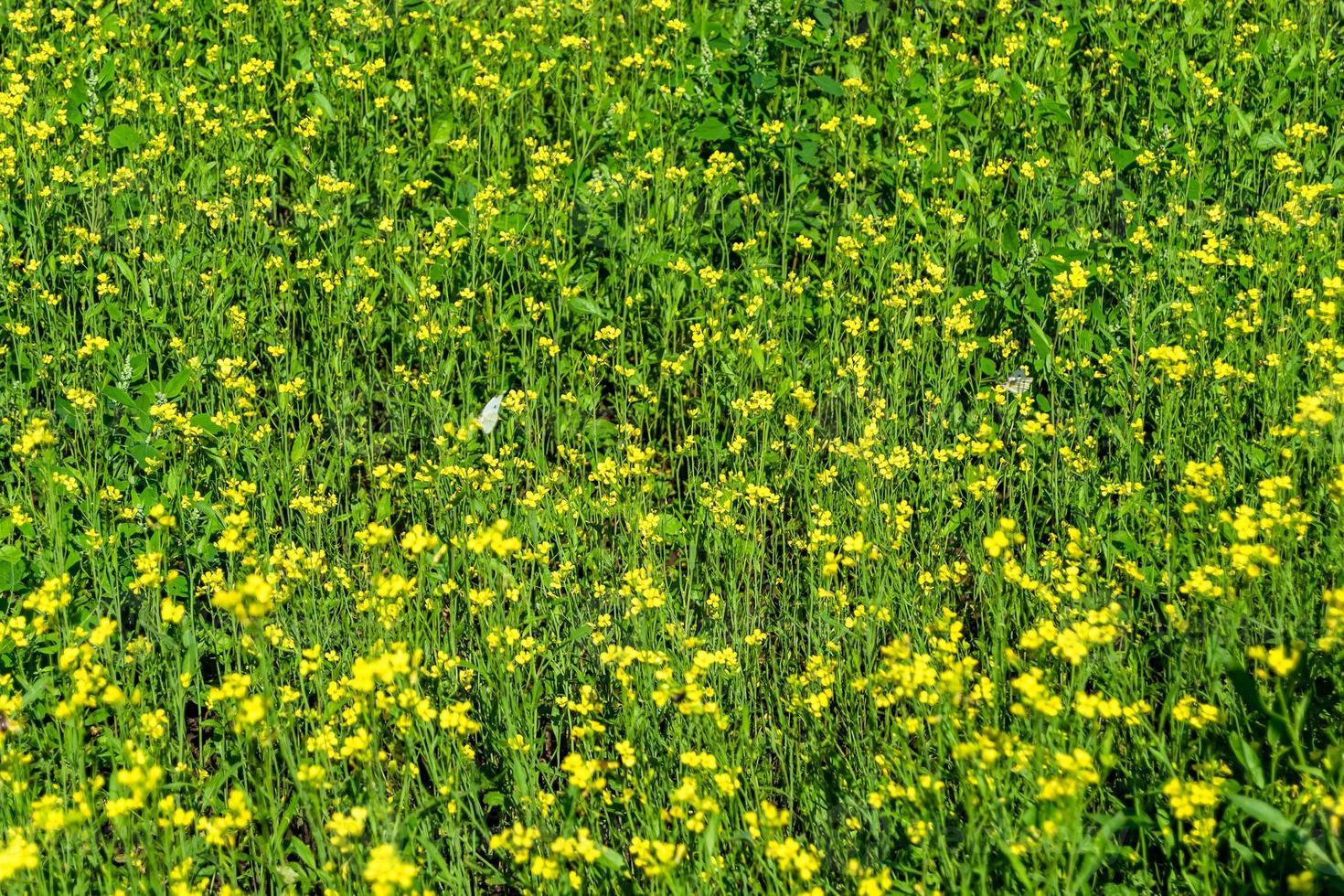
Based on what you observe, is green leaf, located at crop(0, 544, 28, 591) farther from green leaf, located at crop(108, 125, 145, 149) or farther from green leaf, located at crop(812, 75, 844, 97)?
green leaf, located at crop(812, 75, 844, 97)

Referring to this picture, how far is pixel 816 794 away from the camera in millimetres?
2984

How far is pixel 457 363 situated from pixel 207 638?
4.49ft

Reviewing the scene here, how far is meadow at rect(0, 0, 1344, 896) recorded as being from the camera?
2736 millimetres

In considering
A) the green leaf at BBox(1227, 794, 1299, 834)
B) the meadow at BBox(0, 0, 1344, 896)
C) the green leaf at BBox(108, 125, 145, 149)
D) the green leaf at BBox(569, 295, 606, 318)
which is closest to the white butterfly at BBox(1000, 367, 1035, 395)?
the meadow at BBox(0, 0, 1344, 896)

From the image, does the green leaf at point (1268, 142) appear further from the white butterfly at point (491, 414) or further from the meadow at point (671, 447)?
the white butterfly at point (491, 414)

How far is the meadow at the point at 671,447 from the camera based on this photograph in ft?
8.98

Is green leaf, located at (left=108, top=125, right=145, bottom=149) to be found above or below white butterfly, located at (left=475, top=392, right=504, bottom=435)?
above

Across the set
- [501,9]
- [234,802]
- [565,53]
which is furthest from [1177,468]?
[501,9]

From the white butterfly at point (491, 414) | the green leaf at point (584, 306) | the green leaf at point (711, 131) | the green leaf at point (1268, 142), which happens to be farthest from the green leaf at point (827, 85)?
the white butterfly at point (491, 414)

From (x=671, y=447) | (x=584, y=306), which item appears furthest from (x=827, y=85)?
(x=671, y=447)

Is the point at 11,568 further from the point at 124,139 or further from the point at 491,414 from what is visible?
the point at 124,139

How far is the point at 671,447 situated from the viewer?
4.50 metres

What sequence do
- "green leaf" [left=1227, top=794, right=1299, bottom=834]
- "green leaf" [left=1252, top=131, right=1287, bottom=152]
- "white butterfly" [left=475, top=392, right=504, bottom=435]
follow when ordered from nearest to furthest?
"green leaf" [left=1227, top=794, right=1299, bottom=834]
"white butterfly" [left=475, top=392, right=504, bottom=435]
"green leaf" [left=1252, top=131, right=1287, bottom=152]

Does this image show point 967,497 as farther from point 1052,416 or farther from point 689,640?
point 689,640
